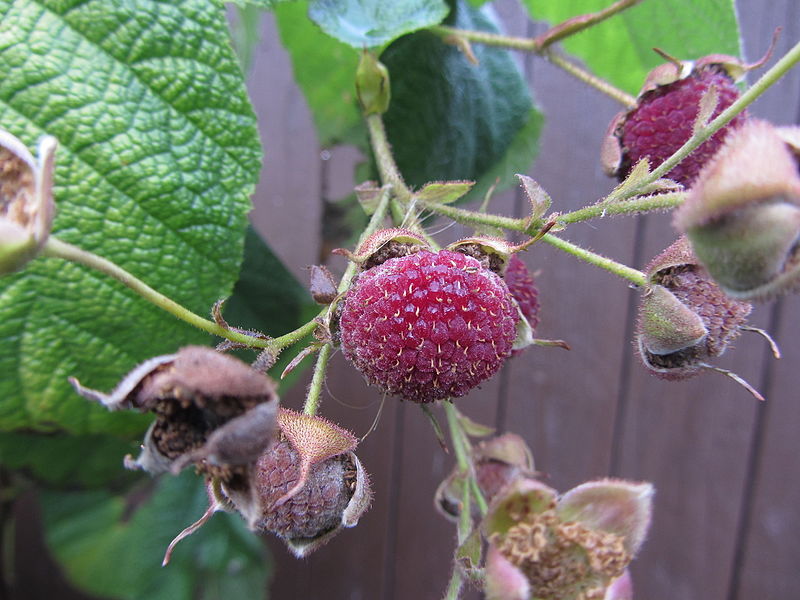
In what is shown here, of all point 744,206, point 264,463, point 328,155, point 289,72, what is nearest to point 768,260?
point 744,206

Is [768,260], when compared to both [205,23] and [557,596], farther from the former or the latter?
[205,23]

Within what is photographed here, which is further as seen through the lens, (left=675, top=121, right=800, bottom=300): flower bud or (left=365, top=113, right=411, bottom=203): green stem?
(left=365, top=113, right=411, bottom=203): green stem

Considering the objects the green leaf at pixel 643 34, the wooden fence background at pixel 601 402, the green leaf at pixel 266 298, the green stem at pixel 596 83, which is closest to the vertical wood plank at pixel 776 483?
the wooden fence background at pixel 601 402

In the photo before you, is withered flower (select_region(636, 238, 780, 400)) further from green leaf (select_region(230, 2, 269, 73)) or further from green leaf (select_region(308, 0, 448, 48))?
green leaf (select_region(230, 2, 269, 73))

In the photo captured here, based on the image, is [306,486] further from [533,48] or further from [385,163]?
[533,48]

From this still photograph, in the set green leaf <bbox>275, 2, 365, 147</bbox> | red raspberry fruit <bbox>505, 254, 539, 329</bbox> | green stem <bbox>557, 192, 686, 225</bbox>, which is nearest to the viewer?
green stem <bbox>557, 192, 686, 225</bbox>

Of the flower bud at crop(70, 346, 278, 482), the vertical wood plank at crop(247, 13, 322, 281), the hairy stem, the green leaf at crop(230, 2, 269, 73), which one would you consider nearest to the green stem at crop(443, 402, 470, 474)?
the flower bud at crop(70, 346, 278, 482)

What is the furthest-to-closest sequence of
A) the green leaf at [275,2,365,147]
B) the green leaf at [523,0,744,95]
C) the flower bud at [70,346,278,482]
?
the green leaf at [275,2,365,147] → the green leaf at [523,0,744,95] → the flower bud at [70,346,278,482]
